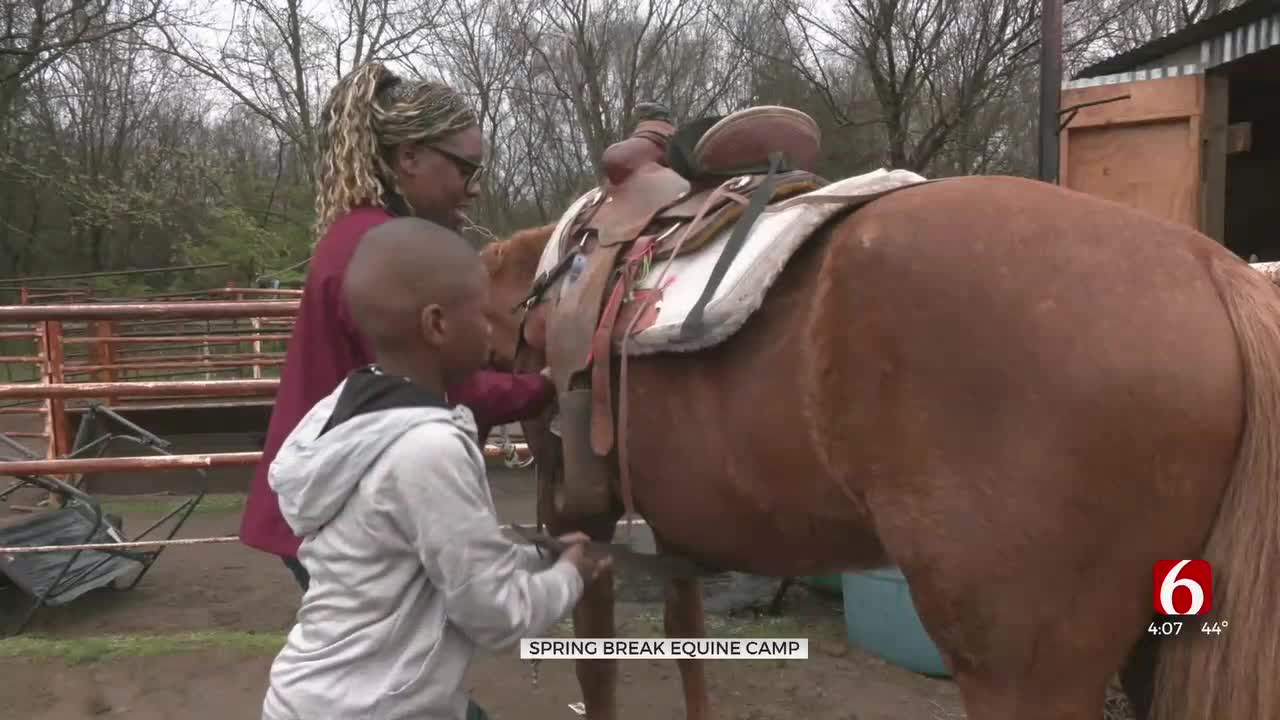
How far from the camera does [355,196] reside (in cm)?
178

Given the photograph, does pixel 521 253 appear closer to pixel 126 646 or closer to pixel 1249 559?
pixel 1249 559

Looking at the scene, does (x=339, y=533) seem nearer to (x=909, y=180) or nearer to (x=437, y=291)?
(x=437, y=291)

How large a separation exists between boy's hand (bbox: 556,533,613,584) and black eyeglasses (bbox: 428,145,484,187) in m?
0.88

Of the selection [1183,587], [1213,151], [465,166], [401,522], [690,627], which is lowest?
[690,627]

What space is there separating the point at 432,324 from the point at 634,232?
1043 millimetres

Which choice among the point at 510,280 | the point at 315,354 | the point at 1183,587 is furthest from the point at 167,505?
the point at 1183,587

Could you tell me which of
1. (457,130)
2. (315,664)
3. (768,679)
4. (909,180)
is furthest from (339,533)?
(768,679)

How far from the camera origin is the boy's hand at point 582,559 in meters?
1.37

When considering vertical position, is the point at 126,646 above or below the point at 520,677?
above

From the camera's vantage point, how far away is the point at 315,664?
120 centimetres

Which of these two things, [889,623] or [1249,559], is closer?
[1249,559]

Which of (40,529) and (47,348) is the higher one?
(47,348)

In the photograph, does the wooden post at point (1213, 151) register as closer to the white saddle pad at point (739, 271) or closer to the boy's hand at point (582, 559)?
the white saddle pad at point (739, 271)

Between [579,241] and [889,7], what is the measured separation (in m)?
11.4
